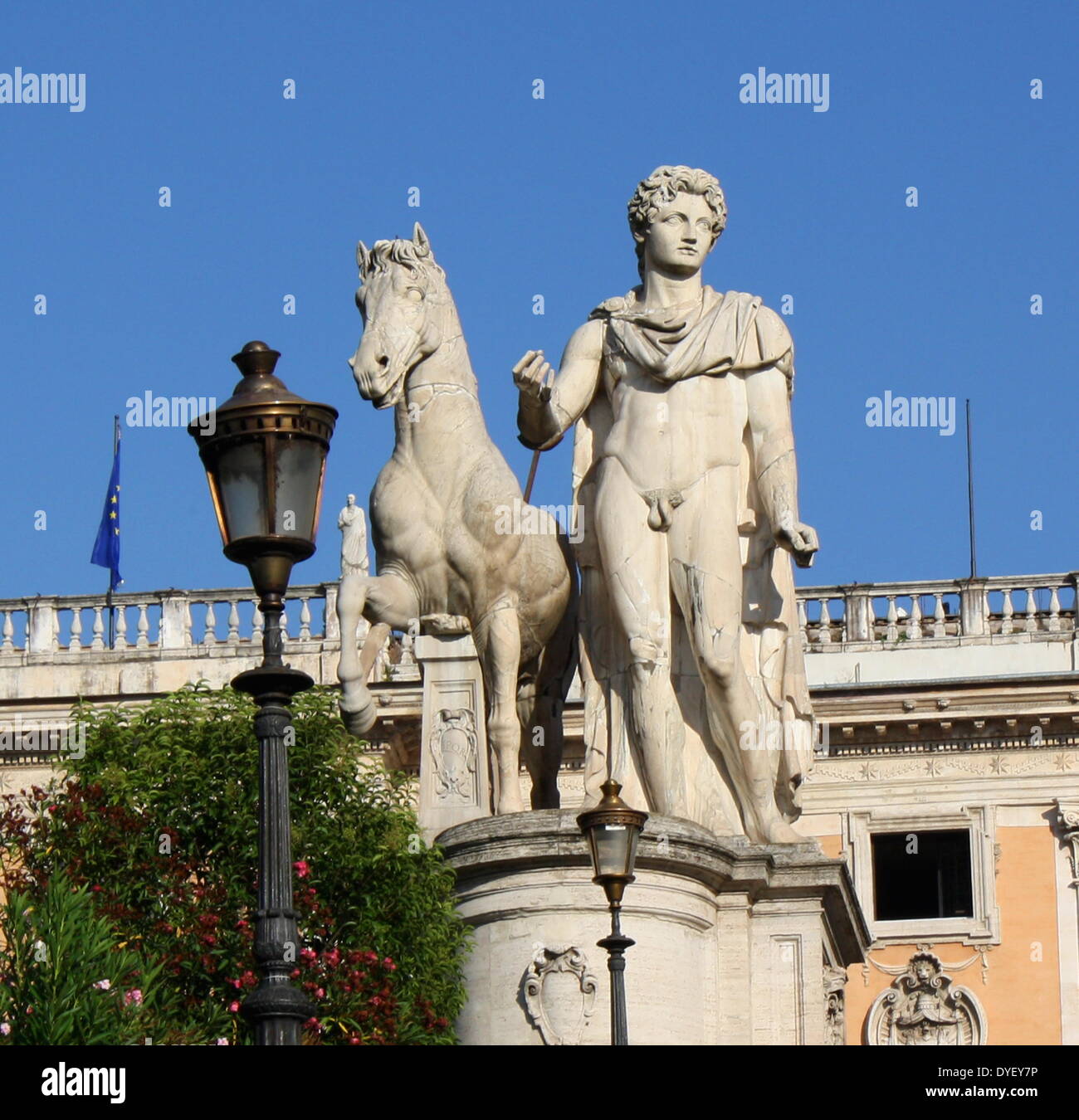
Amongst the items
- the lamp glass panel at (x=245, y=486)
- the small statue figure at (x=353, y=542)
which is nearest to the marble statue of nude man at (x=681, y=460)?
the lamp glass panel at (x=245, y=486)

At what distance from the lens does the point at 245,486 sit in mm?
16047

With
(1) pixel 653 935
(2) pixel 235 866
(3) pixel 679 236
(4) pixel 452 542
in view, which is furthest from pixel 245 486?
(2) pixel 235 866

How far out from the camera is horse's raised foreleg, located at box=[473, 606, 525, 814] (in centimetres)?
2195

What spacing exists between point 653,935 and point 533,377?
355 cm

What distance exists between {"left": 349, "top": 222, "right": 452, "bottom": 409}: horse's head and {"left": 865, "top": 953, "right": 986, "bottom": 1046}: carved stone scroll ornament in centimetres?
2867

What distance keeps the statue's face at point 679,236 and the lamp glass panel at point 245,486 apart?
23.2 ft

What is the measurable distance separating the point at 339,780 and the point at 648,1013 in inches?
200

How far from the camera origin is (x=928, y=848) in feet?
165

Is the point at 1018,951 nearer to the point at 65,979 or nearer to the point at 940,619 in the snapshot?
the point at 940,619

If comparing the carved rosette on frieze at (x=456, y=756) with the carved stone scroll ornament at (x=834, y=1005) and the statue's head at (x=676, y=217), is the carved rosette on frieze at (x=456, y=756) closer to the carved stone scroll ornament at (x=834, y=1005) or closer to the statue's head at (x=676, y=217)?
the carved stone scroll ornament at (x=834, y=1005)

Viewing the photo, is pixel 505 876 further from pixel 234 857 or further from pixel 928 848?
pixel 928 848

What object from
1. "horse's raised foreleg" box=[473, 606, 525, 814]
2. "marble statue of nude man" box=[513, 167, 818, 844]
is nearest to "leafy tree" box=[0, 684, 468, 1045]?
"horse's raised foreleg" box=[473, 606, 525, 814]

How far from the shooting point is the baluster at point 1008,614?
5009cm
